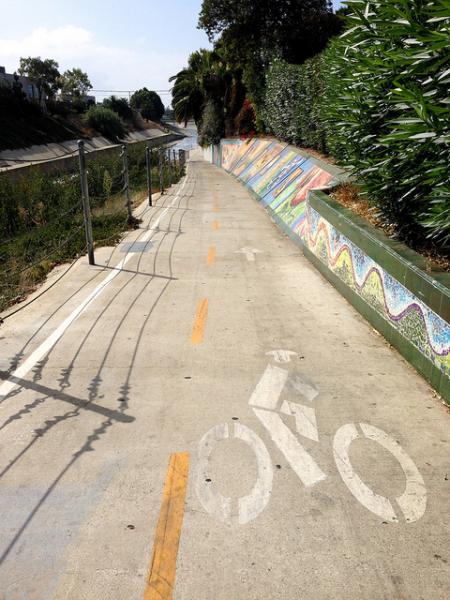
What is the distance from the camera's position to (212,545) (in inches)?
139

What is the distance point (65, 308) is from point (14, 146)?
50.2 m

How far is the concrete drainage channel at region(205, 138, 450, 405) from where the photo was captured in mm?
5641

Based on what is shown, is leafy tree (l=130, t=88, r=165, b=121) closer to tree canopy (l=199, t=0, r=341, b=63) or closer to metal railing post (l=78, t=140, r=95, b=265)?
tree canopy (l=199, t=0, r=341, b=63)

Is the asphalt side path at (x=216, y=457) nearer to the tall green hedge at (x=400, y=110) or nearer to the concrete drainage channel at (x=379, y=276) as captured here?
the concrete drainage channel at (x=379, y=276)

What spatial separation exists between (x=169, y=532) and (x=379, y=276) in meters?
4.99

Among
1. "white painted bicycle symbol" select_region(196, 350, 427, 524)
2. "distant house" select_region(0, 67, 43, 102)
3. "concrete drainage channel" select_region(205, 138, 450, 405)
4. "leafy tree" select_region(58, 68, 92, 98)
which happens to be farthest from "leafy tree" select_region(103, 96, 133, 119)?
"white painted bicycle symbol" select_region(196, 350, 427, 524)

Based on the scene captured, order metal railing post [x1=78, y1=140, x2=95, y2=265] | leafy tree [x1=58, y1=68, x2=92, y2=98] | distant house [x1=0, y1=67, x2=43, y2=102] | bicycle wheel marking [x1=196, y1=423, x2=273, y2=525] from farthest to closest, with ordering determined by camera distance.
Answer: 1. leafy tree [x1=58, y1=68, x2=92, y2=98]
2. distant house [x1=0, y1=67, x2=43, y2=102]
3. metal railing post [x1=78, y1=140, x2=95, y2=265]
4. bicycle wheel marking [x1=196, y1=423, x2=273, y2=525]

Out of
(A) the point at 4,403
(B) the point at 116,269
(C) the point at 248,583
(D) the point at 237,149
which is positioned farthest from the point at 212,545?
(D) the point at 237,149

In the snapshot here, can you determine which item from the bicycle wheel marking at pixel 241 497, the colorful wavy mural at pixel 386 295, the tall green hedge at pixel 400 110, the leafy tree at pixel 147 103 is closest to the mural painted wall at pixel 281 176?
the colorful wavy mural at pixel 386 295

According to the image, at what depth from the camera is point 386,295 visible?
7039mm

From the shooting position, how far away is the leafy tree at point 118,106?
352 feet

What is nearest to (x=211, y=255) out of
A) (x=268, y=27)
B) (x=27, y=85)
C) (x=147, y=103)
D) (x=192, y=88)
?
(x=268, y=27)

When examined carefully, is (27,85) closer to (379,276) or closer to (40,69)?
(40,69)

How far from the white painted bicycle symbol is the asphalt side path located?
0.05 ft
